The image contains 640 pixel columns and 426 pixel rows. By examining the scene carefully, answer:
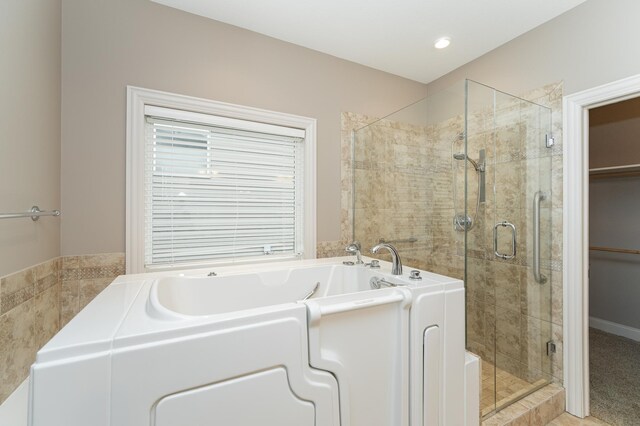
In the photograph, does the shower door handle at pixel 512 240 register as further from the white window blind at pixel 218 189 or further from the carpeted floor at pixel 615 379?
the white window blind at pixel 218 189

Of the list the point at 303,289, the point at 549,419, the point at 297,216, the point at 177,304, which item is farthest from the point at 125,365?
the point at 549,419

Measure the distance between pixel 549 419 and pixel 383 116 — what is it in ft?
8.25

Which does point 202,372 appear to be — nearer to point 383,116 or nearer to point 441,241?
point 441,241

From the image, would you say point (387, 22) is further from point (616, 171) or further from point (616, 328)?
point (616, 328)

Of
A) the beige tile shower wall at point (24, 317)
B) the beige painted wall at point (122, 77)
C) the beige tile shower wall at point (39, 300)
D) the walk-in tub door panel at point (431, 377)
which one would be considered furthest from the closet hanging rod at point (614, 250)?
the beige tile shower wall at point (24, 317)

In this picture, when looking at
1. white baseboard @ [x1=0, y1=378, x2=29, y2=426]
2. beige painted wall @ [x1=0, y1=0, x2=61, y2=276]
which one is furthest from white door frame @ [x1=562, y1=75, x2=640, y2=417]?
beige painted wall @ [x1=0, y1=0, x2=61, y2=276]

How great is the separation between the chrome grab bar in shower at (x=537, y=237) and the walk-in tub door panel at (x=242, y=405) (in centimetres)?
183

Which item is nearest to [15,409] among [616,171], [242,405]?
[242,405]

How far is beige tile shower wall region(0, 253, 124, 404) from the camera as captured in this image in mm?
1078

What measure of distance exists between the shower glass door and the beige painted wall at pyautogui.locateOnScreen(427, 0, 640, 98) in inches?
9.2

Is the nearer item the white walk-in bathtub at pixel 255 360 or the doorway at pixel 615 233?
the white walk-in bathtub at pixel 255 360

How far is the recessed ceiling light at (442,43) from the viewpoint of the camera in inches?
81.2

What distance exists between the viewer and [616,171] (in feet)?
8.73

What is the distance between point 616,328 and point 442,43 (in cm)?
333
